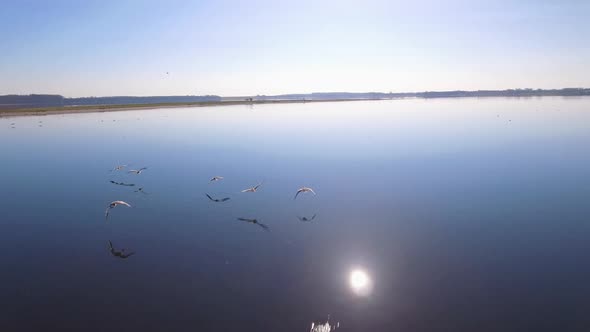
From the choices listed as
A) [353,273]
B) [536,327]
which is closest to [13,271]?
[353,273]

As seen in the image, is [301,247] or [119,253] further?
[301,247]

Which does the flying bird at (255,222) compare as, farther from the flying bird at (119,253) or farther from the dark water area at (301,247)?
the flying bird at (119,253)

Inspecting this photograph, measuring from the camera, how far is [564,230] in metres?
20.4

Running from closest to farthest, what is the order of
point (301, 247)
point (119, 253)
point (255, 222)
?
point (119, 253) < point (301, 247) < point (255, 222)

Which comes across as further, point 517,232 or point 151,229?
point 151,229

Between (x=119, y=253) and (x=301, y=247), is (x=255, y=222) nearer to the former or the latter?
(x=301, y=247)

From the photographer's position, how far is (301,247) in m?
18.8

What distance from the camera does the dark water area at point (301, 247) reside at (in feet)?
42.8

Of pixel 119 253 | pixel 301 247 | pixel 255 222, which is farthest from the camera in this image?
pixel 255 222

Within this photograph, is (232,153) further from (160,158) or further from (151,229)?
(151,229)

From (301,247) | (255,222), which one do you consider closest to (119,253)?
(255,222)

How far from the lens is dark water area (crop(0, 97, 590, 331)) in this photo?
1306cm

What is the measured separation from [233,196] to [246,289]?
14609 mm

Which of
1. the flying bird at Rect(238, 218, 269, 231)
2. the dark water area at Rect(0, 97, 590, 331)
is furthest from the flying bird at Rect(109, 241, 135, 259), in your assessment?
the flying bird at Rect(238, 218, 269, 231)
